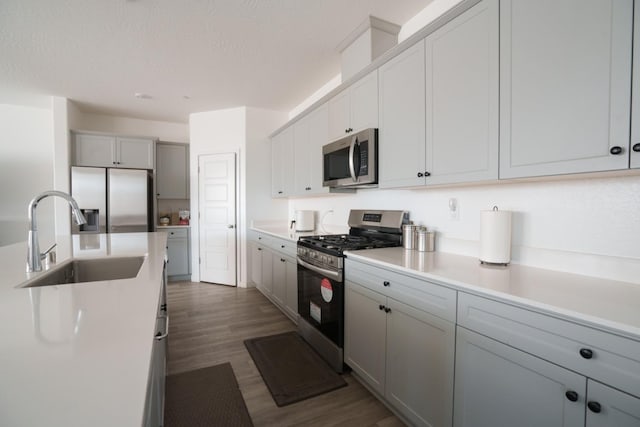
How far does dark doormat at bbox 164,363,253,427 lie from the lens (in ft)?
5.66

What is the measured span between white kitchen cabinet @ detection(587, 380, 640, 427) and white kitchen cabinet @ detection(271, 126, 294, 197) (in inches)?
130

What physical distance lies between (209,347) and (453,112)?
8.61ft

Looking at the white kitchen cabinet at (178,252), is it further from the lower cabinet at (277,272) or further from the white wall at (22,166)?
the white wall at (22,166)

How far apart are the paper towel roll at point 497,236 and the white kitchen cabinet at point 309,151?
1.67 metres

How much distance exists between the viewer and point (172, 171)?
495 cm

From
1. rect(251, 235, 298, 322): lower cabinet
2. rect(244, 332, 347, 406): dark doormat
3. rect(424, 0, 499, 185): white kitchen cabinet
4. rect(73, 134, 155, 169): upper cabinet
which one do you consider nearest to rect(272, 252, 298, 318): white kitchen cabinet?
rect(251, 235, 298, 322): lower cabinet

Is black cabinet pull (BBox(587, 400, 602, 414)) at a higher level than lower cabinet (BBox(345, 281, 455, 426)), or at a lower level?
higher

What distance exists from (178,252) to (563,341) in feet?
16.2

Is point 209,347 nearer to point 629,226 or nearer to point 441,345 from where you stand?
point 441,345

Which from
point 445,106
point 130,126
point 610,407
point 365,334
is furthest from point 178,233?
point 610,407

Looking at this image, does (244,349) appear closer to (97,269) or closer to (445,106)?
(97,269)

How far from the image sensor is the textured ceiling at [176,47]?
2.22 metres

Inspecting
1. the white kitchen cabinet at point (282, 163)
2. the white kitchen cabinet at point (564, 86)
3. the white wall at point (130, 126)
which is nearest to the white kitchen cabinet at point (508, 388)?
the white kitchen cabinet at point (564, 86)

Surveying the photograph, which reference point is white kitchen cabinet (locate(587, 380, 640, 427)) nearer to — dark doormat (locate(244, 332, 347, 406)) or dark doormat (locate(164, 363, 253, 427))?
dark doormat (locate(244, 332, 347, 406))
